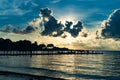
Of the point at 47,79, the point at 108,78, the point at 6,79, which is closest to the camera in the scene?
the point at 6,79

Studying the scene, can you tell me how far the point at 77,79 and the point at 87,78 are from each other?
3524 mm

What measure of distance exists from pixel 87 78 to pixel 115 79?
5736 mm

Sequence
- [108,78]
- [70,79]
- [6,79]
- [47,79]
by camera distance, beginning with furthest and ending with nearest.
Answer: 1. [108,78]
2. [70,79]
3. [47,79]
4. [6,79]

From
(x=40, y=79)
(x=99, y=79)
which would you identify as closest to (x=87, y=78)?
(x=99, y=79)

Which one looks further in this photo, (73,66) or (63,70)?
(73,66)

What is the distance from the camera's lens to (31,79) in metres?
48.1

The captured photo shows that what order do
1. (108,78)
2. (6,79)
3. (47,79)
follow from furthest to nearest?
(108,78), (47,79), (6,79)

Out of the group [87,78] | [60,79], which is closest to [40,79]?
[60,79]

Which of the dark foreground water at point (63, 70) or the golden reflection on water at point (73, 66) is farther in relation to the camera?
the golden reflection on water at point (73, 66)

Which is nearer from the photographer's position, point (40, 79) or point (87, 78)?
point (40, 79)

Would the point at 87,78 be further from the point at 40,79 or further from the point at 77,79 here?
the point at 40,79

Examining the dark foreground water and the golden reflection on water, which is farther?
the golden reflection on water

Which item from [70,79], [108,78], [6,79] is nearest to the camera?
[6,79]

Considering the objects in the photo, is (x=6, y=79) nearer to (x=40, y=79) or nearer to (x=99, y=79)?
(x=40, y=79)
